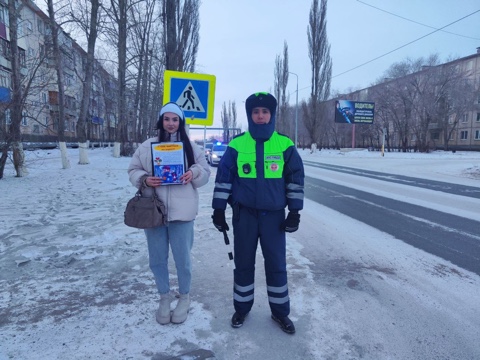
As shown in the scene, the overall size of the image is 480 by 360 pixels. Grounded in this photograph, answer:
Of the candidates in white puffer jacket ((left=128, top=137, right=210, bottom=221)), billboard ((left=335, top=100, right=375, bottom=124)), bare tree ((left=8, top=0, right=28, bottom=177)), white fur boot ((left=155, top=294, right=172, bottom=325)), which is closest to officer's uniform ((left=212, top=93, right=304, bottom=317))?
white puffer jacket ((left=128, top=137, right=210, bottom=221))

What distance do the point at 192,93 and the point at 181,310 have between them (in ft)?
11.3

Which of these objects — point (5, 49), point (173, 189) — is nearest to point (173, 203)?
point (173, 189)

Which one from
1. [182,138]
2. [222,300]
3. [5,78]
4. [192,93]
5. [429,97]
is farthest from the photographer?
[429,97]

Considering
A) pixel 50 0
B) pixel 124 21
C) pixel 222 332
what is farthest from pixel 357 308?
pixel 124 21

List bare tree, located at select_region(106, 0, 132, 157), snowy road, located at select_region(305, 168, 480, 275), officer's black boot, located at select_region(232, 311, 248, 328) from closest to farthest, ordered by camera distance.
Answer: officer's black boot, located at select_region(232, 311, 248, 328)
snowy road, located at select_region(305, 168, 480, 275)
bare tree, located at select_region(106, 0, 132, 157)

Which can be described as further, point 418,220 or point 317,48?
point 317,48

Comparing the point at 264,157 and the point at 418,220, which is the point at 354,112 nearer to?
the point at 418,220

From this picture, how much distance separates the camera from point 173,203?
107 inches

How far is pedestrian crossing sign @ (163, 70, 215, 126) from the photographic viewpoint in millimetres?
5000

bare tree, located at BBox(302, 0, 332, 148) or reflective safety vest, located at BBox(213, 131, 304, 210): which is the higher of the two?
bare tree, located at BBox(302, 0, 332, 148)

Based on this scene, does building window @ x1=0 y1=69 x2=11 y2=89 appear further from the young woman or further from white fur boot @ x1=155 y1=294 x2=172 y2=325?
white fur boot @ x1=155 y1=294 x2=172 y2=325

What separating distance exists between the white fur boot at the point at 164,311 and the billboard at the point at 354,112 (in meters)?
36.7

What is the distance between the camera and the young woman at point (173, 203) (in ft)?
8.92

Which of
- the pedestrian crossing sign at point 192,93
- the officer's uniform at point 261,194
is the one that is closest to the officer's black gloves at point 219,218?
the officer's uniform at point 261,194
